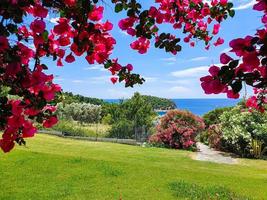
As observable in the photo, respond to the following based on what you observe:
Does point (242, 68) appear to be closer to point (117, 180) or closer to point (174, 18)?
point (174, 18)

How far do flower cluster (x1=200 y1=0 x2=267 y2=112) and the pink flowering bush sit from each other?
829 inches

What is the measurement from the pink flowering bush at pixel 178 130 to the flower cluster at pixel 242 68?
829 inches

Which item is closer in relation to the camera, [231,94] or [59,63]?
[231,94]

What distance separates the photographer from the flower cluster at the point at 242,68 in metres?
1.83

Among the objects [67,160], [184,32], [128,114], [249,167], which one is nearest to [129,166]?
[67,160]

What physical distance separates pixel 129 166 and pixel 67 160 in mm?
1882

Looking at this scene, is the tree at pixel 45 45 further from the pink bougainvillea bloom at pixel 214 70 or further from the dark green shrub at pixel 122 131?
the dark green shrub at pixel 122 131

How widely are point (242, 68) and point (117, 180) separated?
9.78 meters

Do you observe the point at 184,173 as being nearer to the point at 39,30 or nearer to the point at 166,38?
the point at 166,38

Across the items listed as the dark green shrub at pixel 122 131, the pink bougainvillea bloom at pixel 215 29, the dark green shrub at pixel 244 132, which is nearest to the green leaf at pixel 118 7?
the pink bougainvillea bloom at pixel 215 29

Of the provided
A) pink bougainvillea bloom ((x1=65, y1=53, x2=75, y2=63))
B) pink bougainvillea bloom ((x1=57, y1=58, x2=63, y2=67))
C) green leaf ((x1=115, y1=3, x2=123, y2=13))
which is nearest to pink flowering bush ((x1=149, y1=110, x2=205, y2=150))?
pink bougainvillea bloom ((x1=57, y1=58, x2=63, y2=67))

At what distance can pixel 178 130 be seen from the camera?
23172 mm

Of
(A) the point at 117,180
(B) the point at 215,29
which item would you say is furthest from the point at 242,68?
(A) the point at 117,180

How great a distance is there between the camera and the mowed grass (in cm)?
988
